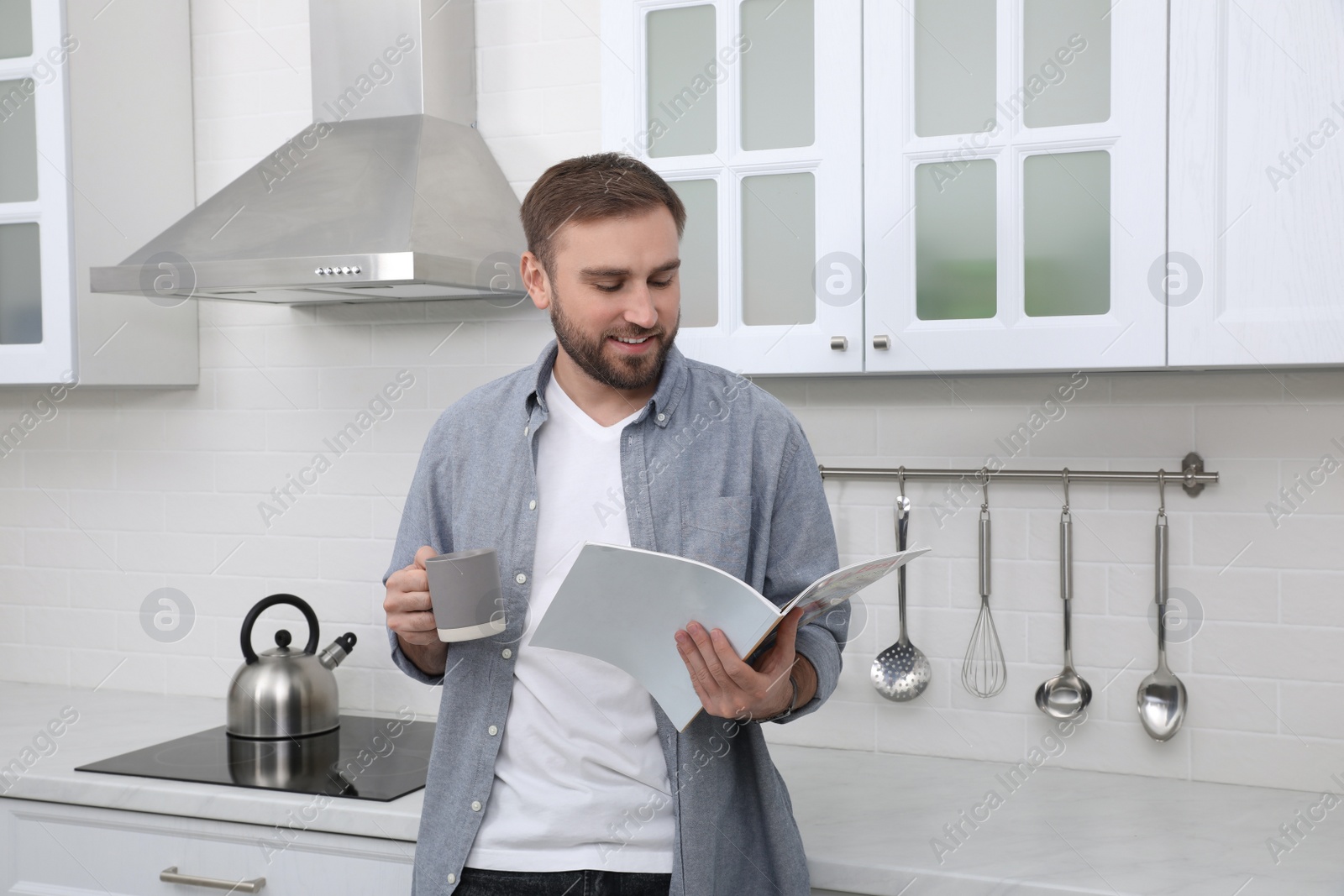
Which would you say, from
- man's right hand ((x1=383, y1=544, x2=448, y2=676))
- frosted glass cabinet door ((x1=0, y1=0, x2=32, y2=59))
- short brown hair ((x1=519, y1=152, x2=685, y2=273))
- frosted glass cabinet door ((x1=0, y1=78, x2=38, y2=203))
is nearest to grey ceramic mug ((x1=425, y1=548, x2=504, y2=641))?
man's right hand ((x1=383, y1=544, x2=448, y2=676))

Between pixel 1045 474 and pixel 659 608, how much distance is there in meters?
1.04

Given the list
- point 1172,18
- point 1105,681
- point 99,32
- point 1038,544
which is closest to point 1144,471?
point 1038,544

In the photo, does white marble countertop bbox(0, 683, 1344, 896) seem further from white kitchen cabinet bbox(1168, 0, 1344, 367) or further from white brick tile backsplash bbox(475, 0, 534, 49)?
white brick tile backsplash bbox(475, 0, 534, 49)

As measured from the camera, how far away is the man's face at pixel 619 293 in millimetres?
1368

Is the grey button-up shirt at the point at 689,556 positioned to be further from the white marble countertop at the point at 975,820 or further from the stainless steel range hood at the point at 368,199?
the stainless steel range hood at the point at 368,199

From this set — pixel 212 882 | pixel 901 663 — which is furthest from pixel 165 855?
pixel 901 663

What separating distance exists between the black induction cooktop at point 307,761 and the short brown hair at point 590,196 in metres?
0.97

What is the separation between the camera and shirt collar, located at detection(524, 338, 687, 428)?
1.44m

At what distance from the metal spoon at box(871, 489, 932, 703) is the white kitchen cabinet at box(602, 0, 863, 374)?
1.36 feet

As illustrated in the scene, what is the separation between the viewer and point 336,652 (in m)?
2.35

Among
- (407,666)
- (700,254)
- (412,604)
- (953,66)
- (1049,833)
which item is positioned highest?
(953,66)

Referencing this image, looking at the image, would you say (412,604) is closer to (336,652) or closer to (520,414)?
(520,414)

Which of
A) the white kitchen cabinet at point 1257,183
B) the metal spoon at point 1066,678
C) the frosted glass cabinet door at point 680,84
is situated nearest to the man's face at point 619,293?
the frosted glass cabinet door at point 680,84

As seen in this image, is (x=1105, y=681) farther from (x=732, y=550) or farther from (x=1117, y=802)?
(x=732, y=550)
